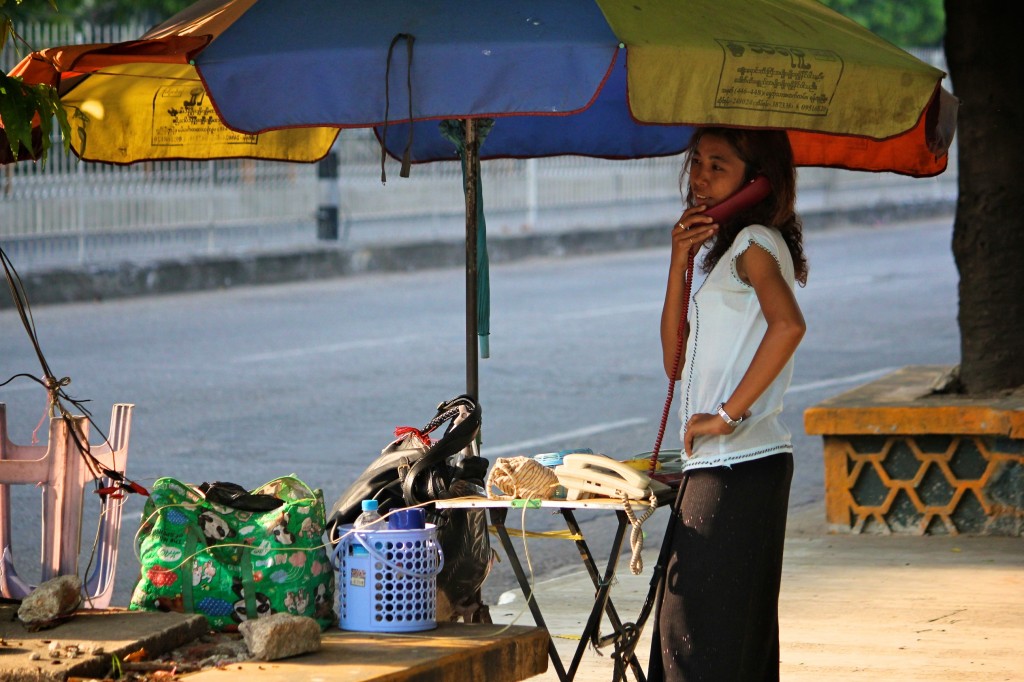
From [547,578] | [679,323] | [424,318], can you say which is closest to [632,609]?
[547,578]

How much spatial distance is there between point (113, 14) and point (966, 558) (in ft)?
70.4

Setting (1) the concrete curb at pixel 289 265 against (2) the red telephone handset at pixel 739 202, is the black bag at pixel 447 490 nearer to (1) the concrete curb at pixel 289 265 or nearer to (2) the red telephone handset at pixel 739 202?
(2) the red telephone handset at pixel 739 202

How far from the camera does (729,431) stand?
403cm

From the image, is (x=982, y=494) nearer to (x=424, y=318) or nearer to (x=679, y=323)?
(x=679, y=323)

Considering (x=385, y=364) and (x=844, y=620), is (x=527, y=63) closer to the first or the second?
(x=844, y=620)

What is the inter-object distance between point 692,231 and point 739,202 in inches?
5.6

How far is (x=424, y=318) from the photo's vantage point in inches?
617

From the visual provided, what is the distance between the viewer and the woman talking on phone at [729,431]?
4074 millimetres

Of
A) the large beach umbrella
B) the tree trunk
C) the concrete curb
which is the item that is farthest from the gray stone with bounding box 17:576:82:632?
the concrete curb

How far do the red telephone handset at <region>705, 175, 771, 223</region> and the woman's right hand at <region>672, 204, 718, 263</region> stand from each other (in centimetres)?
2

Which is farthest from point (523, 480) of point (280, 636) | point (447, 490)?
point (280, 636)

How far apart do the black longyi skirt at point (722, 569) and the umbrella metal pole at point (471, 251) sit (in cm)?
108

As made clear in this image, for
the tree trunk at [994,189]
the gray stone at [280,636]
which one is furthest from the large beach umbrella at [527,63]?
the tree trunk at [994,189]

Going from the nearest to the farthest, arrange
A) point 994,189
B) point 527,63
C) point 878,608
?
point 527,63 → point 878,608 → point 994,189
